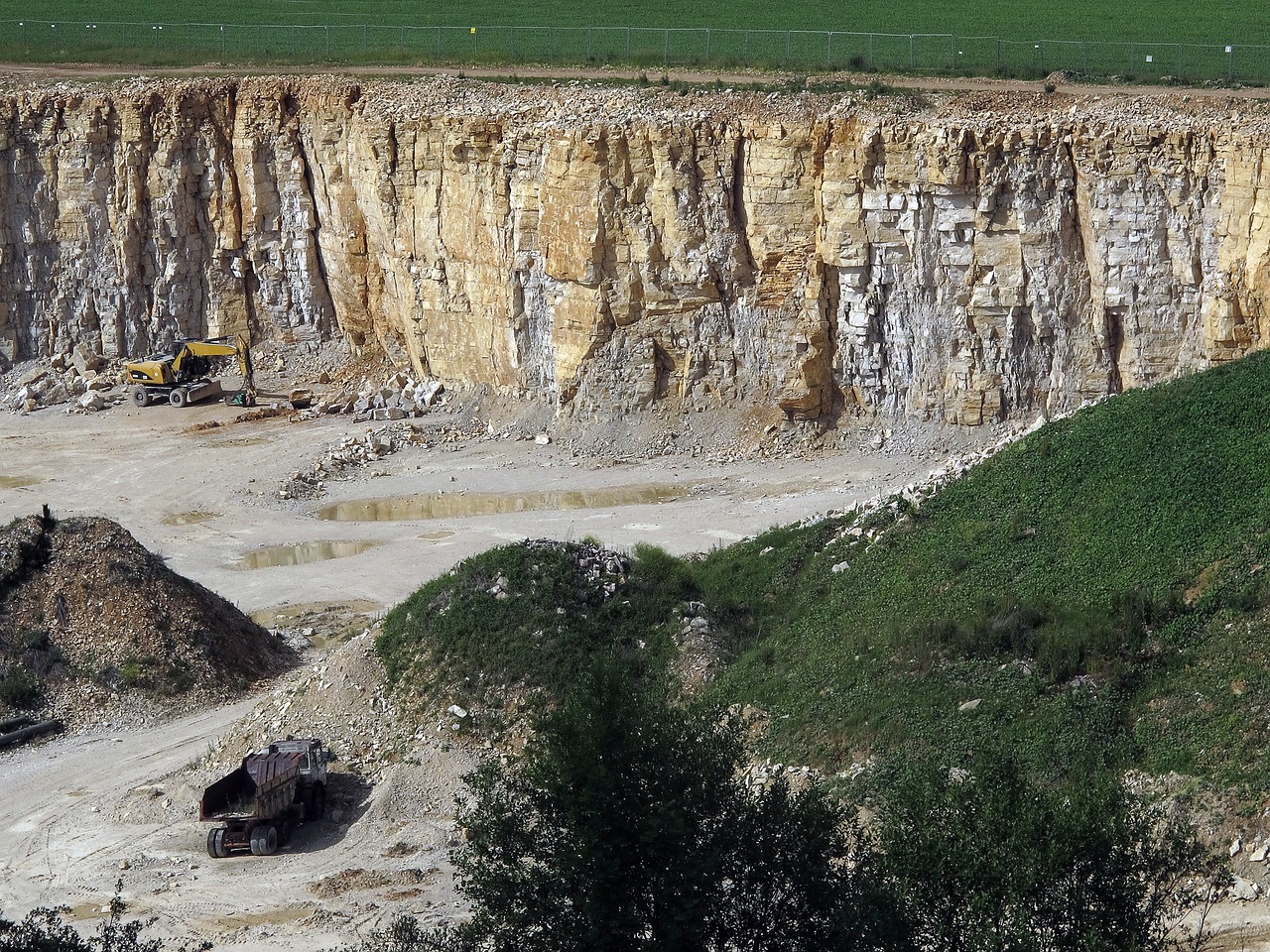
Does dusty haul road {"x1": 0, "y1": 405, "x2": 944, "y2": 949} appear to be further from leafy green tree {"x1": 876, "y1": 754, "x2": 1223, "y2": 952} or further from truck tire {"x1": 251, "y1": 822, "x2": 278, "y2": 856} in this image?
leafy green tree {"x1": 876, "y1": 754, "x2": 1223, "y2": 952}

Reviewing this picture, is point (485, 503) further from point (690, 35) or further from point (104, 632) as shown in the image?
point (690, 35)

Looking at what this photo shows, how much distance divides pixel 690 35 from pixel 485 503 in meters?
22.9

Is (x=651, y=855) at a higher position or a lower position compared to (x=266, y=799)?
higher

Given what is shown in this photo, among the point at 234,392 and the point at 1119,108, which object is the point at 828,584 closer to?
the point at 1119,108

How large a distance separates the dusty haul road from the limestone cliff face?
2.99 m

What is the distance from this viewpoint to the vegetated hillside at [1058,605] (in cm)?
2372

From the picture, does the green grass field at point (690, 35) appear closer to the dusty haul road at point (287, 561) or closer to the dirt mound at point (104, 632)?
the dusty haul road at point (287, 561)

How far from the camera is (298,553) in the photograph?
138 feet

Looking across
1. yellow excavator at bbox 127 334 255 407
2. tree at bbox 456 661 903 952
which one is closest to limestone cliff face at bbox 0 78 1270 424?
yellow excavator at bbox 127 334 255 407

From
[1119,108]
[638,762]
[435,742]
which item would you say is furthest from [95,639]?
[1119,108]

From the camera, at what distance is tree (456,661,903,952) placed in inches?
711

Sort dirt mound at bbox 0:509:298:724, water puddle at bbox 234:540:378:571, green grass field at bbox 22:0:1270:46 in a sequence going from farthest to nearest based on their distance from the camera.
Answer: green grass field at bbox 22:0:1270:46 < water puddle at bbox 234:540:378:571 < dirt mound at bbox 0:509:298:724

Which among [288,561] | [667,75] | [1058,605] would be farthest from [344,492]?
[1058,605]

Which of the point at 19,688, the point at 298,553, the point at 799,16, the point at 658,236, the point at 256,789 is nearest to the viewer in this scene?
the point at 256,789
